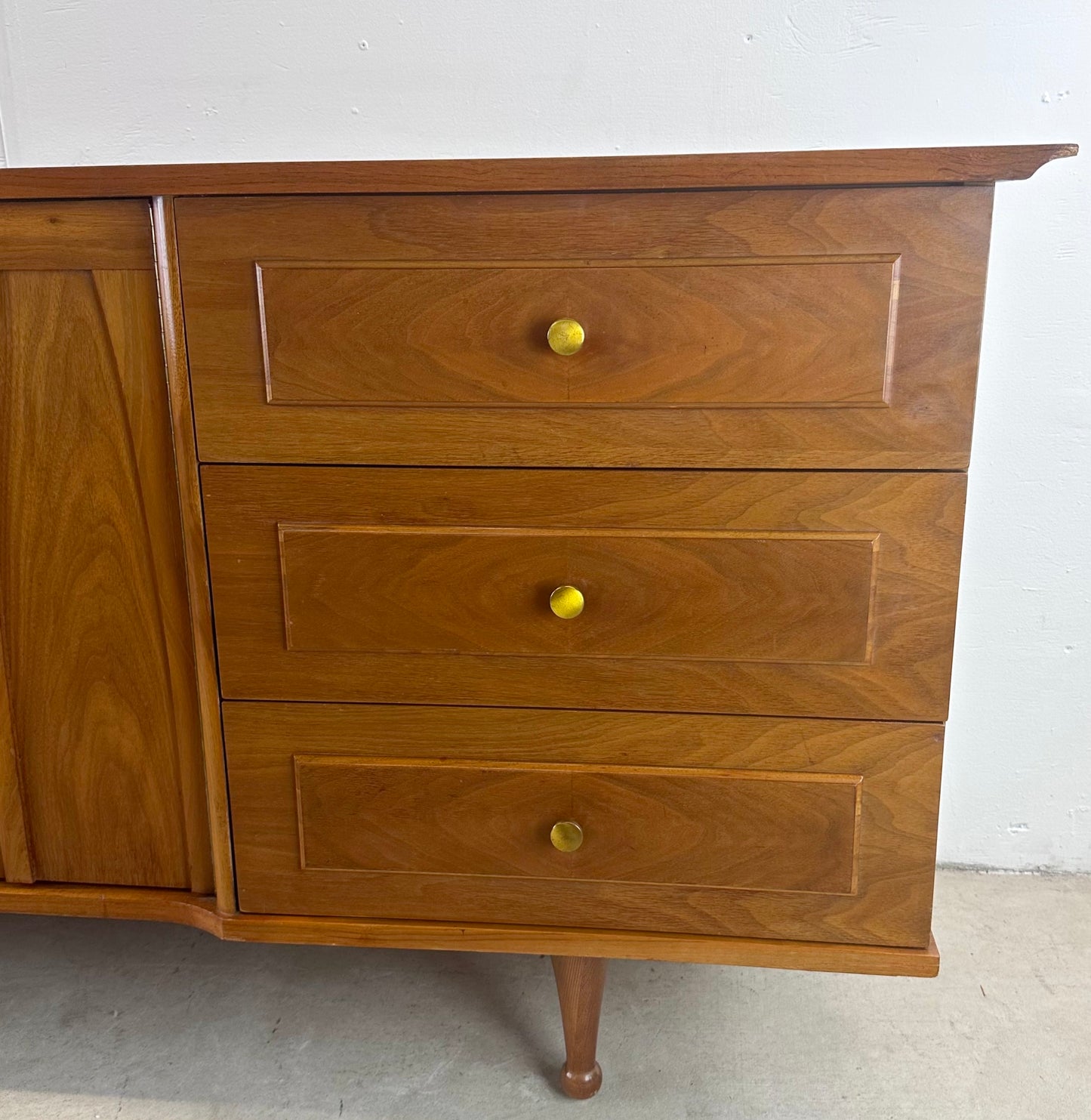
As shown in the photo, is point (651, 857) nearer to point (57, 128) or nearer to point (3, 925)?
point (3, 925)

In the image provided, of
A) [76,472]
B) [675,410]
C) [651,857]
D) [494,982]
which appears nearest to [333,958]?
[494,982]

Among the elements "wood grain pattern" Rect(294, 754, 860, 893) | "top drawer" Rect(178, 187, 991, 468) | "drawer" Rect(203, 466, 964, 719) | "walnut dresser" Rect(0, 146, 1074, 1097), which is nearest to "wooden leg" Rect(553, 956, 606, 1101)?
"walnut dresser" Rect(0, 146, 1074, 1097)

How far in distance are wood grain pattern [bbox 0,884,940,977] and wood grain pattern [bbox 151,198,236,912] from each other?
3 cm

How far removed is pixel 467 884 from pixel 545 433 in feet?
1.42

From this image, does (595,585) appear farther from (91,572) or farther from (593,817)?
(91,572)

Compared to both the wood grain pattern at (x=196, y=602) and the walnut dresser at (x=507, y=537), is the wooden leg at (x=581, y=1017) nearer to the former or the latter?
the walnut dresser at (x=507, y=537)

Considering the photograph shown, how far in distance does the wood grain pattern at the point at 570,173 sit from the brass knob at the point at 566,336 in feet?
0.34

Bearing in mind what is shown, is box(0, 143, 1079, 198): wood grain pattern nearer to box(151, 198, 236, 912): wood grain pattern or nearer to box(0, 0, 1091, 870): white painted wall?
box(151, 198, 236, 912): wood grain pattern

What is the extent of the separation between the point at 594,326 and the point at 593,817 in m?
0.44

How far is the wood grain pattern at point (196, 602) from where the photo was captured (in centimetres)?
82

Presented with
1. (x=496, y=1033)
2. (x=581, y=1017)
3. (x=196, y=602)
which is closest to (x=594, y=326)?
(x=196, y=602)

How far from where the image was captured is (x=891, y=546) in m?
0.81

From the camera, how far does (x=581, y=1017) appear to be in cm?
98

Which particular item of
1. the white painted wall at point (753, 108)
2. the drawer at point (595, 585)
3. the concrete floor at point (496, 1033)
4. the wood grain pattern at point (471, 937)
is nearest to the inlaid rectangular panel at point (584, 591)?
the drawer at point (595, 585)
